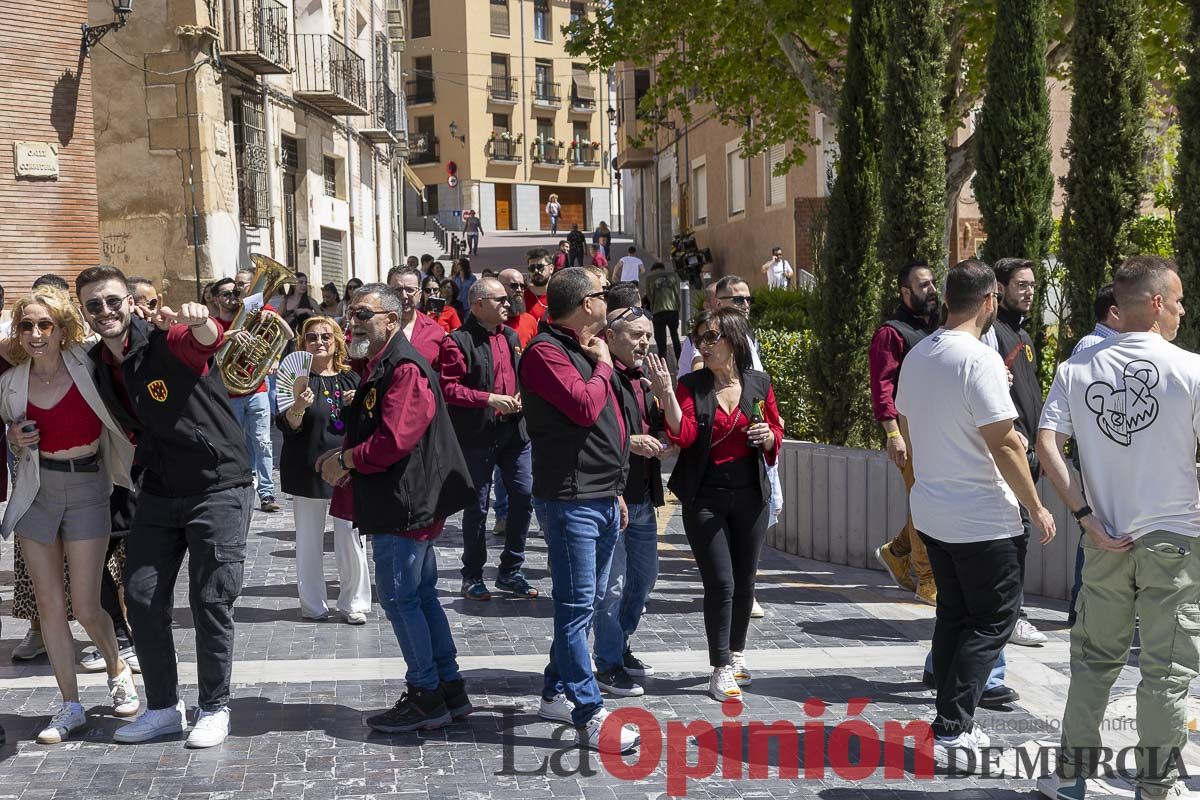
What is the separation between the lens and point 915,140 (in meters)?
9.70

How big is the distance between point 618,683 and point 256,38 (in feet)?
51.7

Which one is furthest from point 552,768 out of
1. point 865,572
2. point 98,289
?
point 865,572

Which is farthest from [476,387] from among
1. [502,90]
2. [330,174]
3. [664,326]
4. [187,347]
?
[502,90]

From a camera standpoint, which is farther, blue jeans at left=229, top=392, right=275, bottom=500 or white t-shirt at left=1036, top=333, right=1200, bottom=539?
blue jeans at left=229, top=392, right=275, bottom=500

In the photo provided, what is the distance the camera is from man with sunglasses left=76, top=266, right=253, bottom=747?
201 inches

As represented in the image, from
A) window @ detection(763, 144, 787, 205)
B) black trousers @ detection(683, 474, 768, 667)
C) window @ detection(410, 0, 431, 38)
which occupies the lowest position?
black trousers @ detection(683, 474, 768, 667)

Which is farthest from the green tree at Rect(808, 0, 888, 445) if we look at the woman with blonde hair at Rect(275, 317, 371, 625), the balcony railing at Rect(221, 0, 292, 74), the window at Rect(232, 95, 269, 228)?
the window at Rect(232, 95, 269, 228)

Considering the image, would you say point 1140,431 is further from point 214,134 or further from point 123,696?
point 214,134

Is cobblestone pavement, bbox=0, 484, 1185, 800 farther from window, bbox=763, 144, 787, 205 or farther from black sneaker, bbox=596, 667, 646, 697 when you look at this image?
window, bbox=763, 144, 787, 205

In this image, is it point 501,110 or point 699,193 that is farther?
point 501,110

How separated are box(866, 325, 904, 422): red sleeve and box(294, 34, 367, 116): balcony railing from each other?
16.8 m

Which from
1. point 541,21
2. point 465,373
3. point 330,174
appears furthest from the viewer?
point 541,21

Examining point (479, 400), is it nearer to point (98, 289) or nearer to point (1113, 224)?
point (98, 289)

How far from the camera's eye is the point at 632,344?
18.1ft
